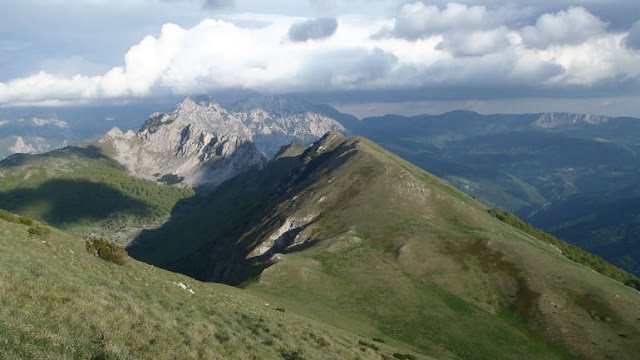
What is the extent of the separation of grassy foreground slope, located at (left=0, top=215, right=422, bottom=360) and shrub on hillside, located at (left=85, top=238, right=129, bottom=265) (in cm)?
203

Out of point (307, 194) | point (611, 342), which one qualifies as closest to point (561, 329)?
point (611, 342)

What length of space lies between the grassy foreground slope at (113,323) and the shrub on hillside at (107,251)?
6.64 ft

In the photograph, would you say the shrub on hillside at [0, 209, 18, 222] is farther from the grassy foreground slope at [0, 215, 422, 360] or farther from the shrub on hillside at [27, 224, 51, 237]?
the grassy foreground slope at [0, 215, 422, 360]

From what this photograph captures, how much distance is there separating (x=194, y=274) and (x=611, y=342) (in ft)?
511

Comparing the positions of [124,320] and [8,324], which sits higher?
[8,324]

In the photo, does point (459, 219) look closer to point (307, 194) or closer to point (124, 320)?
point (307, 194)

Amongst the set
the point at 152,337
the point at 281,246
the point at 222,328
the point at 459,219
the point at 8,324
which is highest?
the point at 8,324

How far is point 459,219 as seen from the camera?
409 feet

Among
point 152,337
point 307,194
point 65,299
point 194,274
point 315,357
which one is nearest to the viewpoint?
point 152,337

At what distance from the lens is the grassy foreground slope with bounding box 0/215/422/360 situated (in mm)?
18438

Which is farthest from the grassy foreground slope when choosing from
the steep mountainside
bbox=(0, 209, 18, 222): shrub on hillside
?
the steep mountainside

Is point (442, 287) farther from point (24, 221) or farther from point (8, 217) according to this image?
point (8, 217)

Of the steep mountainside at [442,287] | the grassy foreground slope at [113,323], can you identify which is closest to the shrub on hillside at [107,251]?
the grassy foreground slope at [113,323]

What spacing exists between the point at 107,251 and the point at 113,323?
26756 millimetres
